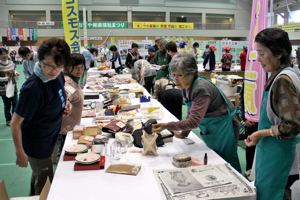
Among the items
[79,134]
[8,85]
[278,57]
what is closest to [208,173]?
[278,57]

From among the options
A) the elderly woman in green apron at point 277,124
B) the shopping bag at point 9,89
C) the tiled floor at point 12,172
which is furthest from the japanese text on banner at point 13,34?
the elderly woman in green apron at point 277,124

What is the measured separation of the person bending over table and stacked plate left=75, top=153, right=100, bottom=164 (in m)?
0.30

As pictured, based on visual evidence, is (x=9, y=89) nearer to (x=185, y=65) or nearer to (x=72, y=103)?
(x=72, y=103)

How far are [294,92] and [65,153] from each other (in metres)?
1.54

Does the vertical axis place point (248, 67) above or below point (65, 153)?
above

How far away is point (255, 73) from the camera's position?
7.29 feet

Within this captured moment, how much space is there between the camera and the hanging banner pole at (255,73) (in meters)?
2.17

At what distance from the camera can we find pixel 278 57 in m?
1.35

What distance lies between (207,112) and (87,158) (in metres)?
0.98

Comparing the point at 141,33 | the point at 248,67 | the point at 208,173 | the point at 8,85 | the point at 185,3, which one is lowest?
the point at 208,173

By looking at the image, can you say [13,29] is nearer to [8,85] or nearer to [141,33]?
[141,33]

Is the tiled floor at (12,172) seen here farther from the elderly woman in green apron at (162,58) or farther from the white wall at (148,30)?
the white wall at (148,30)

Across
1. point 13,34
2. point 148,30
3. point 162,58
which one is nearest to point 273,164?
point 162,58

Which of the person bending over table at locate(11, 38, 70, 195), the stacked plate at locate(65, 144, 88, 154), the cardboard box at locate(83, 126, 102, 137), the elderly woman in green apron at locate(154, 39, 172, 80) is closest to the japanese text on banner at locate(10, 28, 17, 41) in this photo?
the elderly woman in green apron at locate(154, 39, 172, 80)
